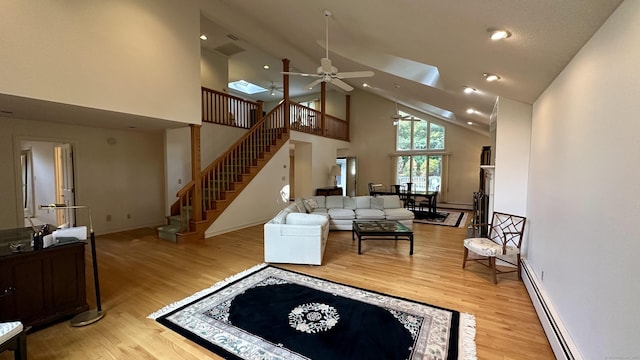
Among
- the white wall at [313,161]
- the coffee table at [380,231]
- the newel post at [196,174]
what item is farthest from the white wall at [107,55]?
the white wall at [313,161]

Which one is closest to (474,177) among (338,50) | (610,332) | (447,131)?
(447,131)

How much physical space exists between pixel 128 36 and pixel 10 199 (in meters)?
3.79

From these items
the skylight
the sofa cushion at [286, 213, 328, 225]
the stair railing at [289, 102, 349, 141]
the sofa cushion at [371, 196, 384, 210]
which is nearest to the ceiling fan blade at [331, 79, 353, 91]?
the sofa cushion at [286, 213, 328, 225]

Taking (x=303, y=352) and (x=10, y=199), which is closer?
(x=303, y=352)

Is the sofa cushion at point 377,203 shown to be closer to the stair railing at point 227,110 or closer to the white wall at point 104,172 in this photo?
the stair railing at point 227,110

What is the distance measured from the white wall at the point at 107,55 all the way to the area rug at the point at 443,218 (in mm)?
6304

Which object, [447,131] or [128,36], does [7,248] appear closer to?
[128,36]

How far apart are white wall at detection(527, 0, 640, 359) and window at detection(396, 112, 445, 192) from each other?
757 cm

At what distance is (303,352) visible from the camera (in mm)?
2113

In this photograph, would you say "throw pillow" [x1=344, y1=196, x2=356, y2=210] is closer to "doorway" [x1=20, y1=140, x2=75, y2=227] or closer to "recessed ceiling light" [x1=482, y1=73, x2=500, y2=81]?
"recessed ceiling light" [x1=482, y1=73, x2=500, y2=81]

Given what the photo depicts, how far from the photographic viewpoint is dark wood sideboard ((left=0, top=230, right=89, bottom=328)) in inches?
89.4

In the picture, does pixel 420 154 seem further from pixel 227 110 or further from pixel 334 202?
pixel 227 110

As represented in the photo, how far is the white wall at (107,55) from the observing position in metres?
3.08

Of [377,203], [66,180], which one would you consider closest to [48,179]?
[66,180]
